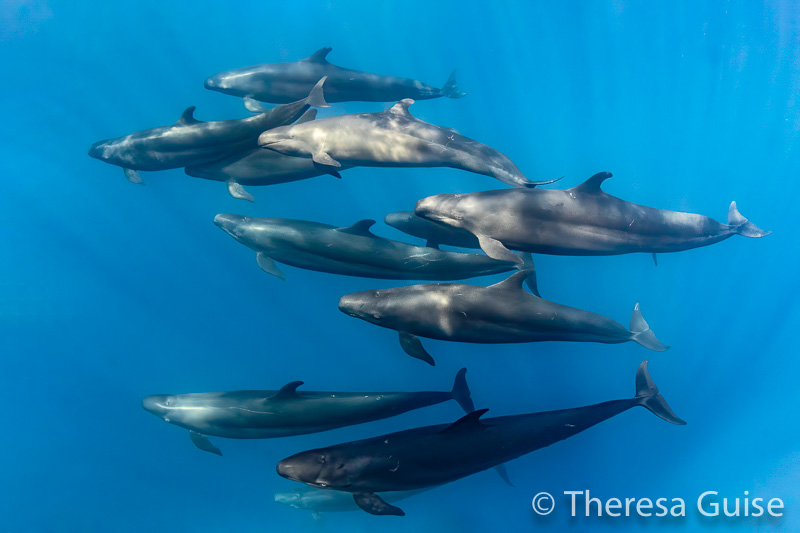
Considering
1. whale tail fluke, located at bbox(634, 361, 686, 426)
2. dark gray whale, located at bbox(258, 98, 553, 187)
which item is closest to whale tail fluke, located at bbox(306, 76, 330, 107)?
Answer: dark gray whale, located at bbox(258, 98, 553, 187)

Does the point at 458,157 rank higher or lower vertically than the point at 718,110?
lower

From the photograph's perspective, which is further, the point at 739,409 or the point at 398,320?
the point at 739,409

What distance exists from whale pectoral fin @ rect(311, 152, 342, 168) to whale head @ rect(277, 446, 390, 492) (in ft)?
12.5

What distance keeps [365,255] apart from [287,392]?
218 centimetres

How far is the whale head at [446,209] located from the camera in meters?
6.15

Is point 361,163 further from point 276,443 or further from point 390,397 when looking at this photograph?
point 276,443

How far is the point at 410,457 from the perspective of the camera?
5.35 m

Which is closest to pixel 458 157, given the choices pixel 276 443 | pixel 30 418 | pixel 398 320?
pixel 398 320

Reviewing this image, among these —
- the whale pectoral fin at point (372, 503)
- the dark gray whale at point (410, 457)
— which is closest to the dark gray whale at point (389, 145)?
the dark gray whale at point (410, 457)

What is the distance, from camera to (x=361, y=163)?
22.6 ft

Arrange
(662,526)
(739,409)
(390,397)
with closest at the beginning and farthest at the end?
(390,397)
(662,526)
(739,409)

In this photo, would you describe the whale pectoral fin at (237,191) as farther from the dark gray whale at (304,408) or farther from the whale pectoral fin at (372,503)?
the whale pectoral fin at (372,503)

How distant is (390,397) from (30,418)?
38.1 ft

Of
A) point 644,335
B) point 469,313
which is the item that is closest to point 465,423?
point 469,313
